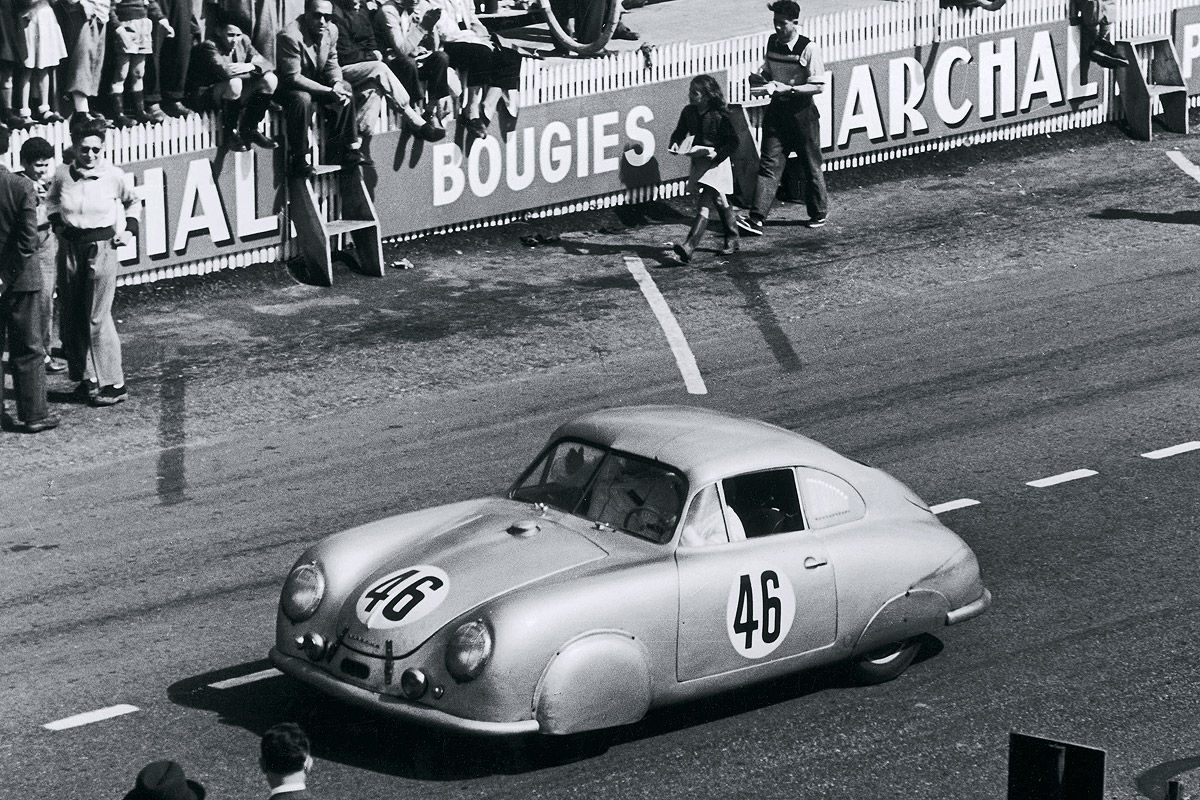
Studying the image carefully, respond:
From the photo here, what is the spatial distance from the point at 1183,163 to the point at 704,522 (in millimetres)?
13338

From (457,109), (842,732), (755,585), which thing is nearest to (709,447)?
(755,585)

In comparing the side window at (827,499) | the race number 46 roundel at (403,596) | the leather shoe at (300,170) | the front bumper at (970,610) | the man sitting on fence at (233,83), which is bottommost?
the front bumper at (970,610)

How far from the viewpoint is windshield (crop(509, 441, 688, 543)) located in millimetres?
9195

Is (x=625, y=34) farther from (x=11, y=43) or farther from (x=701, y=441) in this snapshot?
(x=701, y=441)

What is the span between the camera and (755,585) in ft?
29.7

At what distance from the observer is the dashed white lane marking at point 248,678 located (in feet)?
31.1

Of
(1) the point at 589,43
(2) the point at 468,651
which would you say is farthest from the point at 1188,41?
(2) the point at 468,651

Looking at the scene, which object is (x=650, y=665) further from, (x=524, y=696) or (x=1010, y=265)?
(x=1010, y=265)

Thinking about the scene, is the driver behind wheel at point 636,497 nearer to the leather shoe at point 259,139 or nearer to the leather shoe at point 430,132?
the leather shoe at point 259,139

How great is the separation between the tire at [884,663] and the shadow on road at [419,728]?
0.30ft

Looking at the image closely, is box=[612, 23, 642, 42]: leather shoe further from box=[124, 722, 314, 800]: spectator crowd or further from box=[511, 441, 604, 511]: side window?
box=[124, 722, 314, 800]: spectator crowd

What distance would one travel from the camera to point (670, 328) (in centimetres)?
1594

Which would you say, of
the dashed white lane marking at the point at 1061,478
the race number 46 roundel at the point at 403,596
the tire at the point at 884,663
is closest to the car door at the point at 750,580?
the tire at the point at 884,663

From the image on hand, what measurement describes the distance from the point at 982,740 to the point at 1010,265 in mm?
9235
